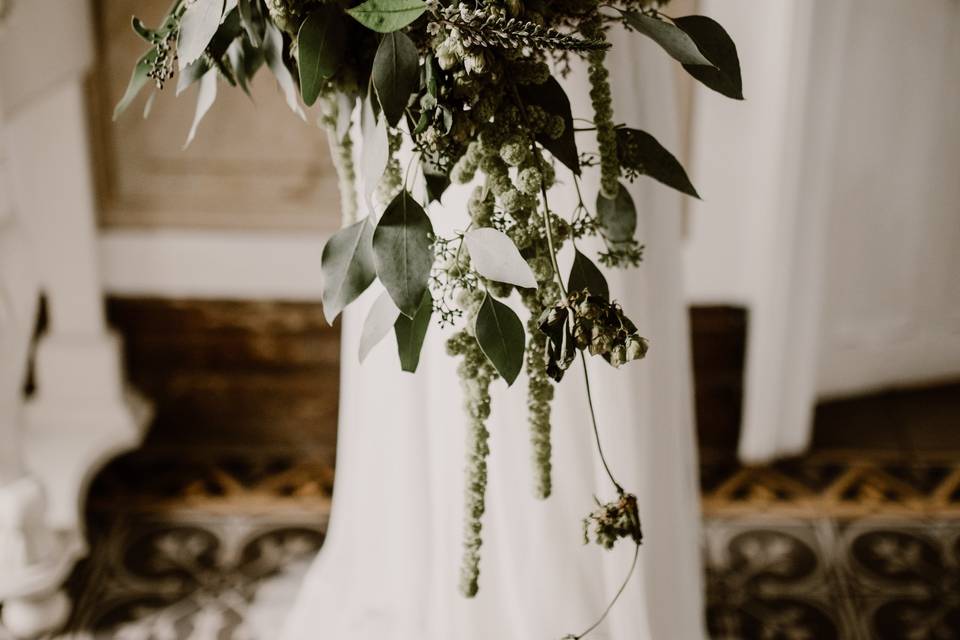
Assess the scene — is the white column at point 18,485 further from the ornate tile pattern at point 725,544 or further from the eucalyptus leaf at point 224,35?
the eucalyptus leaf at point 224,35

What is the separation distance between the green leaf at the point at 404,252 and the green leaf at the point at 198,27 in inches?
8.5

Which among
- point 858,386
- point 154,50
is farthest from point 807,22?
point 154,50

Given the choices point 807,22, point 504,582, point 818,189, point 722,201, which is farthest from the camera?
point 722,201

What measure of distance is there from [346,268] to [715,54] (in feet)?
1.26

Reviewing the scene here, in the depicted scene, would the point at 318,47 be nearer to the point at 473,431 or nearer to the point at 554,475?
the point at 473,431

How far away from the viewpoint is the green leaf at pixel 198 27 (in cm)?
92

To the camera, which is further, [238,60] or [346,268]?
[238,60]

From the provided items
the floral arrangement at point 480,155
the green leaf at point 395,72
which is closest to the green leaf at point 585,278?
the floral arrangement at point 480,155

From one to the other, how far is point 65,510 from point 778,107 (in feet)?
5.05

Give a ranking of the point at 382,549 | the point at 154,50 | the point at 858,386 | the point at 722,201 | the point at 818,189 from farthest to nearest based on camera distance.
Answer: the point at 858,386
the point at 722,201
the point at 818,189
the point at 382,549
the point at 154,50

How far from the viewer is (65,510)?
1979 mm

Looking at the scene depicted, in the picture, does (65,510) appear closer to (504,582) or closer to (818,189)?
(504,582)

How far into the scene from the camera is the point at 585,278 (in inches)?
37.7

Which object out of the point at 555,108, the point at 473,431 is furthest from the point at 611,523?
the point at 555,108
